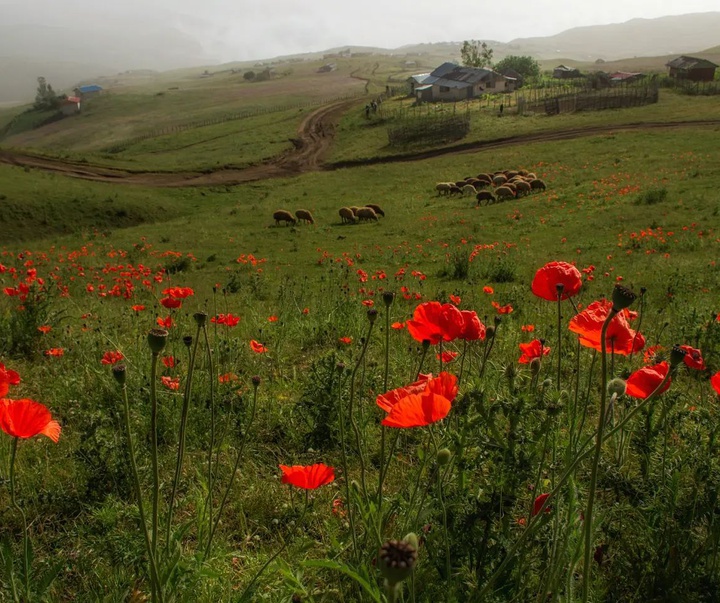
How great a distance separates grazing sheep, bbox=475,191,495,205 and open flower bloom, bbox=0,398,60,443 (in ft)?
80.5

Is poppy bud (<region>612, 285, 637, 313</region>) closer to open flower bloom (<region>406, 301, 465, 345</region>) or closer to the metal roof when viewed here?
open flower bloom (<region>406, 301, 465, 345</region>)

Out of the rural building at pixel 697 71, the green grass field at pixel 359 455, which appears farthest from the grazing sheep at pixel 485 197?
the rural building at pixel 697 71

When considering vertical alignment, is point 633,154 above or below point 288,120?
below

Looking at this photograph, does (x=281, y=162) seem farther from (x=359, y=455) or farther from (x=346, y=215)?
(x=359, y=455)

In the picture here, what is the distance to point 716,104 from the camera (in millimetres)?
39500

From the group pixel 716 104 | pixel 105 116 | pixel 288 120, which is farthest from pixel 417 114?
pixel 105 116

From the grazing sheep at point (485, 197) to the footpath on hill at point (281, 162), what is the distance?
15.0 m

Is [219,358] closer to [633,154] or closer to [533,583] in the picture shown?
[533,583]

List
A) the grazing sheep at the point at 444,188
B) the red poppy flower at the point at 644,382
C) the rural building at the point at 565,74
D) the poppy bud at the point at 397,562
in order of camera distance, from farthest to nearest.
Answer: the rural building at the point at 565,74 < the grazing sheep at the point at 444,188 < the red poppy flower at the point at 644,382 < the poppy bud at the point at 397,562

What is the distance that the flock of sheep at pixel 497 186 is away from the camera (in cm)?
2484

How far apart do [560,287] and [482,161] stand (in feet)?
114

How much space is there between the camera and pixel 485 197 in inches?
977

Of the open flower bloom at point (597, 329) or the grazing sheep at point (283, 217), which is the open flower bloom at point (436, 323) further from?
the grazing sheep at point (283, 217)

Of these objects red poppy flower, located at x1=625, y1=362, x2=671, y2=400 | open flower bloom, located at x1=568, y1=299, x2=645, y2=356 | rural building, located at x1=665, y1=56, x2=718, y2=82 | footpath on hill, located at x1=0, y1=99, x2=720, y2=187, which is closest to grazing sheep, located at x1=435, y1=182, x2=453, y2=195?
footpath on hill, located at x1=0, y1=99, x2=720, y2=187
